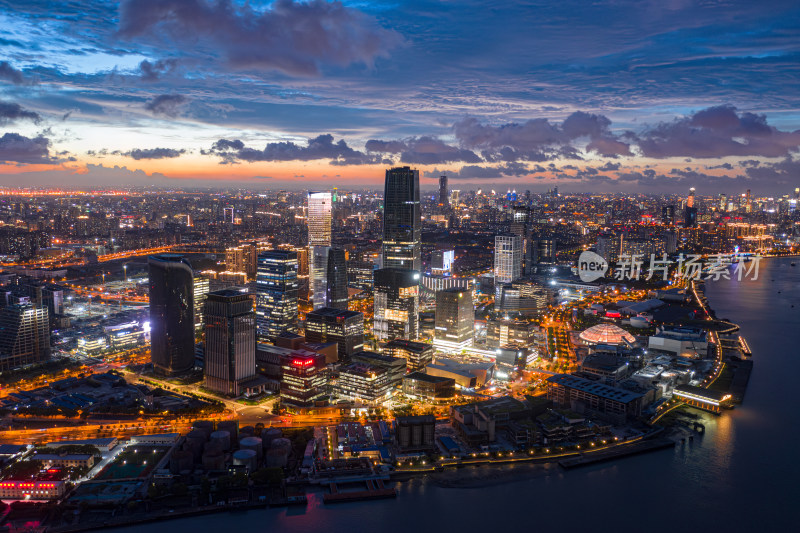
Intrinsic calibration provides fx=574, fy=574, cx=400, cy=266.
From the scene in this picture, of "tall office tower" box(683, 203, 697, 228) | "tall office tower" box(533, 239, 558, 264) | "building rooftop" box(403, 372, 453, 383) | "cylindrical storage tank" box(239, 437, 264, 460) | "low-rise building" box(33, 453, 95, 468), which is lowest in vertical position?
"low-rise building" box(33, 453, 95, 468)

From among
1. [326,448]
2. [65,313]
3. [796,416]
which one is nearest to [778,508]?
[796,416]

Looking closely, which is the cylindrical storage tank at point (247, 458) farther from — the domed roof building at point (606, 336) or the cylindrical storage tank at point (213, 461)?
the domed roof building at point (606, 336)

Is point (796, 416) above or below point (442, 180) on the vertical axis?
below

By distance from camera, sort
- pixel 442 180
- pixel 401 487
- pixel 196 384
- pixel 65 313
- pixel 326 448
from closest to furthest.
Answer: pixel 401 487
pixel 326 448
pixel 196 384
pixel 65 313
pixel 442 180

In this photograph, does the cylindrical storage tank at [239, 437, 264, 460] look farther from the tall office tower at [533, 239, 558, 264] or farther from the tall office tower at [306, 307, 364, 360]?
the tall office tower at [533, 239, 558, 264]

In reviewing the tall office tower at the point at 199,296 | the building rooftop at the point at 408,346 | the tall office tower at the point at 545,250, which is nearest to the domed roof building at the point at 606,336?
the building rooftop at the point at 408,346

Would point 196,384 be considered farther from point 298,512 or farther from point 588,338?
point 588,338

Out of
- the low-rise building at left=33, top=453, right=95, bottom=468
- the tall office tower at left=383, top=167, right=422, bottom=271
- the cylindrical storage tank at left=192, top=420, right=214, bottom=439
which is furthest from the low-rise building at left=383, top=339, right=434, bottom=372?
the low-rise building at left=33, top=453, right=95, bottom=468
